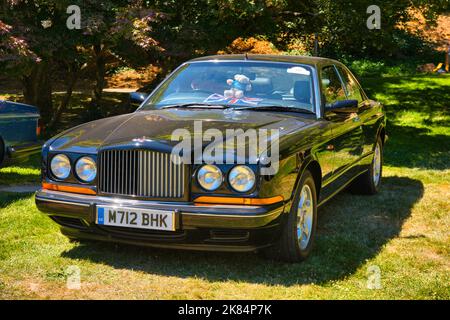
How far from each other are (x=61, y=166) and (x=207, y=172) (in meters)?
1.14

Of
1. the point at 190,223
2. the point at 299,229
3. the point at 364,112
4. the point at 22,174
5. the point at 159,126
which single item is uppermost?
the point at 159,126

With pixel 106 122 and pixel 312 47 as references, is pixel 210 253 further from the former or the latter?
pixel 312 47

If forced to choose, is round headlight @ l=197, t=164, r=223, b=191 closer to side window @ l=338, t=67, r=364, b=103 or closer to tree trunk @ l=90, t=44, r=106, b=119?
side window @ l=338, t=67, r=364, b=103

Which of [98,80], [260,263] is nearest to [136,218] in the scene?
[260,263]

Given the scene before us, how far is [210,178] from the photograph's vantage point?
4.45 metres

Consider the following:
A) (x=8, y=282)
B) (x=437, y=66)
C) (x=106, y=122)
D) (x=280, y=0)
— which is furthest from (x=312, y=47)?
(x=8, y=282)

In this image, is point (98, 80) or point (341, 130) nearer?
point (341, 130)

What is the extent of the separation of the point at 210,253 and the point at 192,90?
1562mm

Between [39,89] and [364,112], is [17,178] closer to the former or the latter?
[364,112]

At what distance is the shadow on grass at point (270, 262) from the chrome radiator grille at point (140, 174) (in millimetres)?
585

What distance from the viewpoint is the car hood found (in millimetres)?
4691

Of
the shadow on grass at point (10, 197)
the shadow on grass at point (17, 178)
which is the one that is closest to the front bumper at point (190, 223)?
the shadow on grass at point (10, 197)

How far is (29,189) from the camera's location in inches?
294

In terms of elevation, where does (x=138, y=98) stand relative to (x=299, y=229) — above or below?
above
